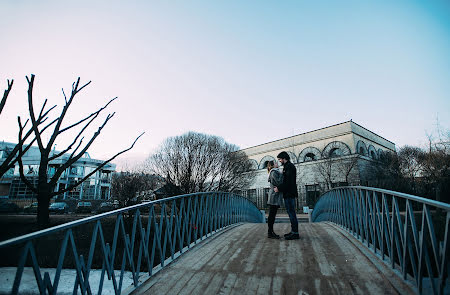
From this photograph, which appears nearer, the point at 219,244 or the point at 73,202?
the point at 219,244

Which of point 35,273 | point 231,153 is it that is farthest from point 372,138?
point 35,273

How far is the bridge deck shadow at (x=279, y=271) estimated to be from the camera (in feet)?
8.93

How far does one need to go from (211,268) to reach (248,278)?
25.5 inches

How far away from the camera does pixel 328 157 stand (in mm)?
23844

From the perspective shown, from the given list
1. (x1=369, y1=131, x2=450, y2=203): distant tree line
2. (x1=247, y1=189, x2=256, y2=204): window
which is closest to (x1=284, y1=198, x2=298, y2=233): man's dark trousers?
(x1=369, y1=131, x2=450, y2=203): distant tree line

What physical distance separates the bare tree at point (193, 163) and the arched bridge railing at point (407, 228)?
41.2ft

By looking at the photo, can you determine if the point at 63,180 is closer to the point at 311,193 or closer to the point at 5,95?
the point at 311,193

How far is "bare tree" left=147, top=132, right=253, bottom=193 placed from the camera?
17.0 m

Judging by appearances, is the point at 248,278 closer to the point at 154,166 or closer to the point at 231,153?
the point at 154,166

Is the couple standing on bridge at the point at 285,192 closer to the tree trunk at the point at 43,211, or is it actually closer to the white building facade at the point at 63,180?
the tree trunk at the point at 43,211

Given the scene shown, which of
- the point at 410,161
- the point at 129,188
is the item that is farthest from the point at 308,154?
the point at 129,188

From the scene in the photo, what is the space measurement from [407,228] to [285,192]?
2293 mm

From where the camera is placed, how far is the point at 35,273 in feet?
6.04

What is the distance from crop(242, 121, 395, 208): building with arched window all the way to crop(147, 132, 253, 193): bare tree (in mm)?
9540
